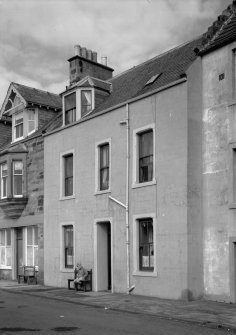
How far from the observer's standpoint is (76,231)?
21.6 metres

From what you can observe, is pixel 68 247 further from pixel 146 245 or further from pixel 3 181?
pixel 3 181

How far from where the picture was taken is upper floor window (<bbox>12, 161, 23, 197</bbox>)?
25750 millimetres

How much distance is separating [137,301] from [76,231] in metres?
5.88

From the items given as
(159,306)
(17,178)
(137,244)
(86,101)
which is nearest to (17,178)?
(17,178)

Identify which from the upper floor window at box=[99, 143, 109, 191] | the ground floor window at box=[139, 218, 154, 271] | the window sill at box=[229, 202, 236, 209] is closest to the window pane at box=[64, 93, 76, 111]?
the upper floor window at box=[99, 143, 109, 191]

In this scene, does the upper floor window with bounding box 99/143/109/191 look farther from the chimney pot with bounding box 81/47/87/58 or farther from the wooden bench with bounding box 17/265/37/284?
the chimney pot with bounding box 81/47/87/58

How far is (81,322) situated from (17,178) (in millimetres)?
14258

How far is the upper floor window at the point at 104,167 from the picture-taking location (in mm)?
20453

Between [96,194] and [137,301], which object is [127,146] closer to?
[96,194]

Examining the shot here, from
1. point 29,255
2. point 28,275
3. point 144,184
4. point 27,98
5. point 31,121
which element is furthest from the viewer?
point 31,121

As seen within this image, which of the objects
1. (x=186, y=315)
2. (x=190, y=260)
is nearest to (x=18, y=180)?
(x=190, y=260)

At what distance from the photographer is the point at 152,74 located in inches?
857

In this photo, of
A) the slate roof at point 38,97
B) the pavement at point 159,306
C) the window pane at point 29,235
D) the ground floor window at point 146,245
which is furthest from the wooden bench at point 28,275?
the slate roof at point 38,97

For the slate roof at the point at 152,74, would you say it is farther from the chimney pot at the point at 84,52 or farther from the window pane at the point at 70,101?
the chimney pot at the point at 84,52
